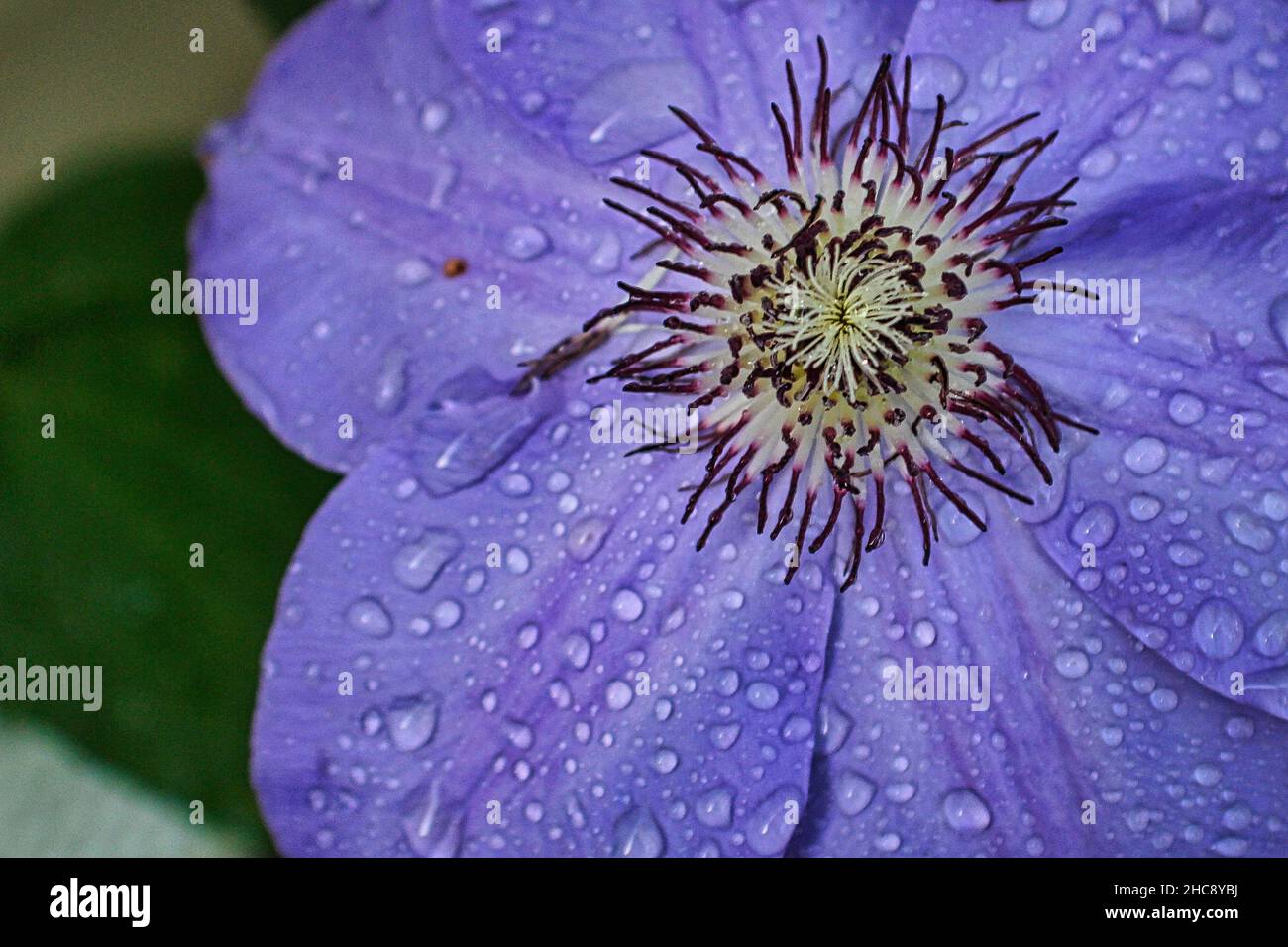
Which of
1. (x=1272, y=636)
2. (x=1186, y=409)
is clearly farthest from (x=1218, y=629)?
(x=1186, y=409)

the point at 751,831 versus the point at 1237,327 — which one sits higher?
the point at 1237,327

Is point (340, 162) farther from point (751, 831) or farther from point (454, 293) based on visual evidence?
point (751, 831)

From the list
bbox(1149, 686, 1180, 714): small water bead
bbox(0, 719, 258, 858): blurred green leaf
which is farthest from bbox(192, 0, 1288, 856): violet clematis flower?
bbox(0, 719, 258, 858): blurred green leaf

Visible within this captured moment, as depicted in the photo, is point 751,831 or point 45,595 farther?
point 45,595

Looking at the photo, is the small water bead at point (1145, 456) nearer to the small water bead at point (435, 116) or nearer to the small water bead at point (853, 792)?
the small water bead at point (853, 792)

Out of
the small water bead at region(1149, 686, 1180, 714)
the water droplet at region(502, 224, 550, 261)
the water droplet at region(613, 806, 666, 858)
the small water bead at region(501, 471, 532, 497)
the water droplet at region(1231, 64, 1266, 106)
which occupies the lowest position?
the water droplet at region(613, 806, 666, 858)

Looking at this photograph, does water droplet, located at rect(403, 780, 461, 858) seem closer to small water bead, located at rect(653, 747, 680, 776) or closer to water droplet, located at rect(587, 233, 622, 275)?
small water bead, located at rect(653, 747, 680, 776)

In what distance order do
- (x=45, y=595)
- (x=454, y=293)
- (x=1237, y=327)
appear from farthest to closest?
(x=45, y=595)
(x=454, y=293)
(x=1237, y=327)
